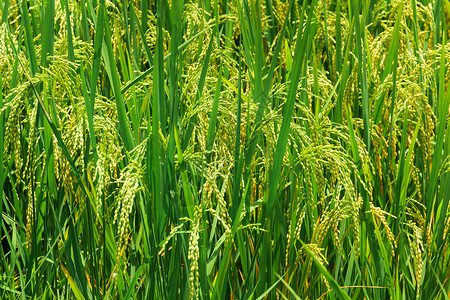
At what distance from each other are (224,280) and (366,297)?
407mm

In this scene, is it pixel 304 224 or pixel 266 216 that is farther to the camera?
pixel 304 224

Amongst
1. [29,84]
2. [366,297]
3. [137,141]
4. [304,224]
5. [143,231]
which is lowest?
[366,297]

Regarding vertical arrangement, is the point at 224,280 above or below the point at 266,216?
below

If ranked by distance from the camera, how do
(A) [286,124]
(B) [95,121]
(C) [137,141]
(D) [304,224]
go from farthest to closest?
(D) [304,224], (C) [137,141], (B) [95,121], (A) [286,124]

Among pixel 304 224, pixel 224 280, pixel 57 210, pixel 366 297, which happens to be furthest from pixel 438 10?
pixel 57 210

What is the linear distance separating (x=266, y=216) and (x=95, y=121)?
0.53 metres

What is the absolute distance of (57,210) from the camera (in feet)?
6.09

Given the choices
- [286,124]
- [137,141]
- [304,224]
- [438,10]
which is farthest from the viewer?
Result: [438,10]

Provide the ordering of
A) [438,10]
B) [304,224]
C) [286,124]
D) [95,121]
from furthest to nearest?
[438,10], [304,224], [95,121], [286,124]

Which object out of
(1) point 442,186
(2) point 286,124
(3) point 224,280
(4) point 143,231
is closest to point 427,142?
(1) point 442,186

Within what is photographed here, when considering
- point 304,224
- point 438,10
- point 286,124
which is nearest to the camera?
point 286,124

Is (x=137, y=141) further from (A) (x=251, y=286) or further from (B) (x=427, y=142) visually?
(B) (x=427, y=142)

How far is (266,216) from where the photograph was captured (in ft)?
5.16

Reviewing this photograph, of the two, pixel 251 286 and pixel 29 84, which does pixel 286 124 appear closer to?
pixel 251 286
